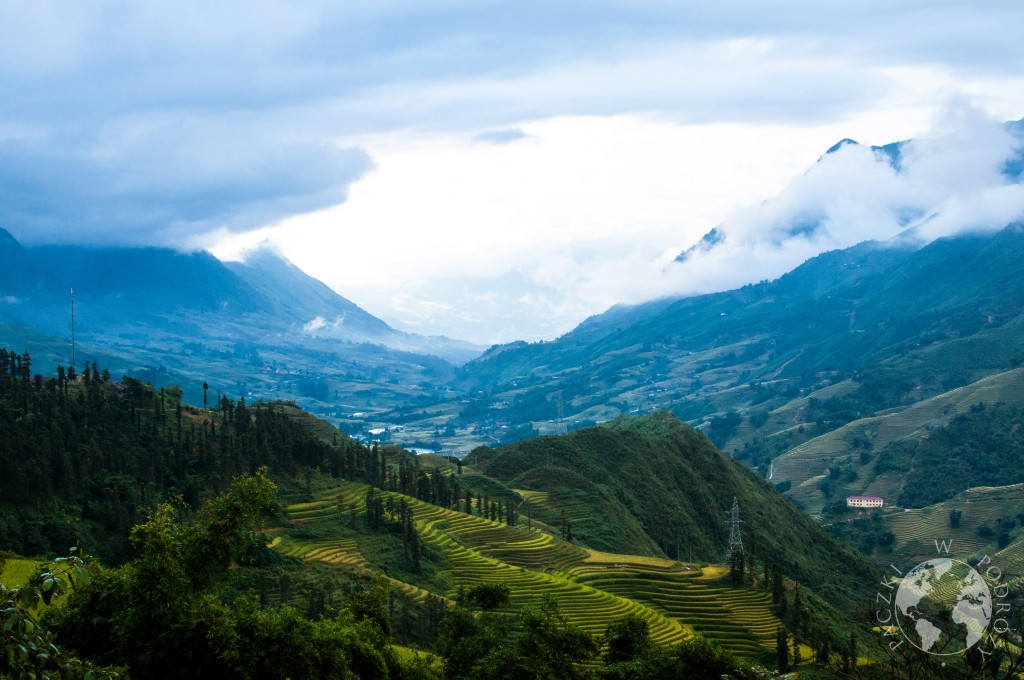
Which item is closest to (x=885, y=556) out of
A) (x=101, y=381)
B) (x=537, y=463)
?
(x=537, y=463)

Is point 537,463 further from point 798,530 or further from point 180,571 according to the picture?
point 180,571

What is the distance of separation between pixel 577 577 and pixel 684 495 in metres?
59.4

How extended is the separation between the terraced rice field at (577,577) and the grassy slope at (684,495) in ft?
78.5

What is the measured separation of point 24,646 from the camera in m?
11.9

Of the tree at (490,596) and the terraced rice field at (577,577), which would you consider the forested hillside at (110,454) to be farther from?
the tree at (490,596)

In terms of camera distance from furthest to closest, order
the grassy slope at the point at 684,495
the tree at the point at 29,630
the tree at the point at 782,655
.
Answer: the grassy slope at the point at 684,495, the tree at the point at 782,655, the tree at the point at 29,630

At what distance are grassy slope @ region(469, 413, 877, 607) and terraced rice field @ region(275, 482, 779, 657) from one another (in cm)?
2393

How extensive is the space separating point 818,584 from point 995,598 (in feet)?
343

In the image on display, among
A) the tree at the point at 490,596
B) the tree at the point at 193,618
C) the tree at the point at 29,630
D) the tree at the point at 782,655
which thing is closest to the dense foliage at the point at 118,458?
the tree at the point at 490,596

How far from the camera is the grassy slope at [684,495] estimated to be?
124m

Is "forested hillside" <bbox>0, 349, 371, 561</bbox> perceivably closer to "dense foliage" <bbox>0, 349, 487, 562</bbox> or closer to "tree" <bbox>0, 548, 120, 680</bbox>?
"dense foliage" <bbox>0, 349, 487, 562</bbox>

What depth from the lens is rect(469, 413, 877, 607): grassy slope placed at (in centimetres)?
12431

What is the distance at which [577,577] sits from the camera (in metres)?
83.6

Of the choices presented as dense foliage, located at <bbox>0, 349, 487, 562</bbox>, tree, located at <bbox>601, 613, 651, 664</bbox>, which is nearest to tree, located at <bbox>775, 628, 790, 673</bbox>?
tree, located at <bbox>601, 613, 651, 664</bbox>
